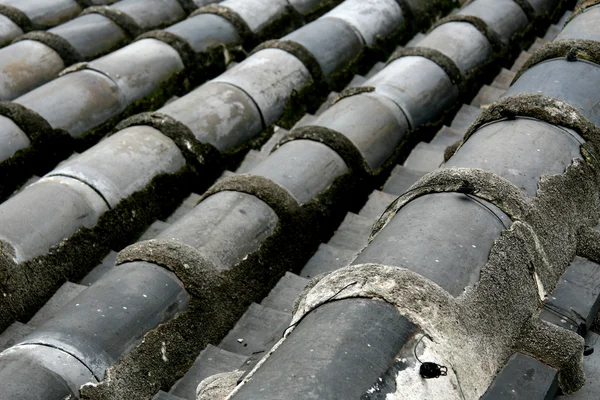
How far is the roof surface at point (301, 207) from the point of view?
2471mm

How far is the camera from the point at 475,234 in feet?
9.02

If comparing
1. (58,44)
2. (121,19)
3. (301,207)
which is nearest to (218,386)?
(301,207)

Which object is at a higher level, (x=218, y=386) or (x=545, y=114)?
(x=545, y=114)

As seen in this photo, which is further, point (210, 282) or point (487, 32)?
point (487, 32)

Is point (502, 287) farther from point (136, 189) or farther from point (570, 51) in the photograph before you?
point (136, 189)

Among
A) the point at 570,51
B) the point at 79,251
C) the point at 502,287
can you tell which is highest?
the point at 570,51

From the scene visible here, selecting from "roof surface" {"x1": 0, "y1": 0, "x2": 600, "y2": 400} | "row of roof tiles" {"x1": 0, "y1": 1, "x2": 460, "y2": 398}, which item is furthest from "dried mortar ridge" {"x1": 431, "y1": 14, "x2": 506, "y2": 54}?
"row of roof tiles" {"x1": 0, "y1": 1, "x2": 460, "y2": 398}

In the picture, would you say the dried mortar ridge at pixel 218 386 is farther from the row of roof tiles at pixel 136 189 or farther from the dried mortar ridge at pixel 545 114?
the dried mortar ridge at pixel 545 114

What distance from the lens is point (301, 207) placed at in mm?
3791

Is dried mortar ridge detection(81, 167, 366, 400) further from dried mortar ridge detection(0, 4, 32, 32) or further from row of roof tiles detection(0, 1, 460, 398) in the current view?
dried mortar ridge detection(0, 4, 32, 32)

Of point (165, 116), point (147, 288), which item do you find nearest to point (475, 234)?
point (147, 288)

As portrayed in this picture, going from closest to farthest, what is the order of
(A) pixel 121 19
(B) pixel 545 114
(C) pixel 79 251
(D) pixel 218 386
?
(D) pixel 218 386 < (B) pixel 545 114 < (C) pixel 79 251 < (A) pixel 121 19

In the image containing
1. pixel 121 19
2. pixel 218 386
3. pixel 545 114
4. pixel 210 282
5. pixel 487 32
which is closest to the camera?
pixel 218 386

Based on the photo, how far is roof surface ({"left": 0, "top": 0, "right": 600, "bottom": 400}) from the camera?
2.47 m
